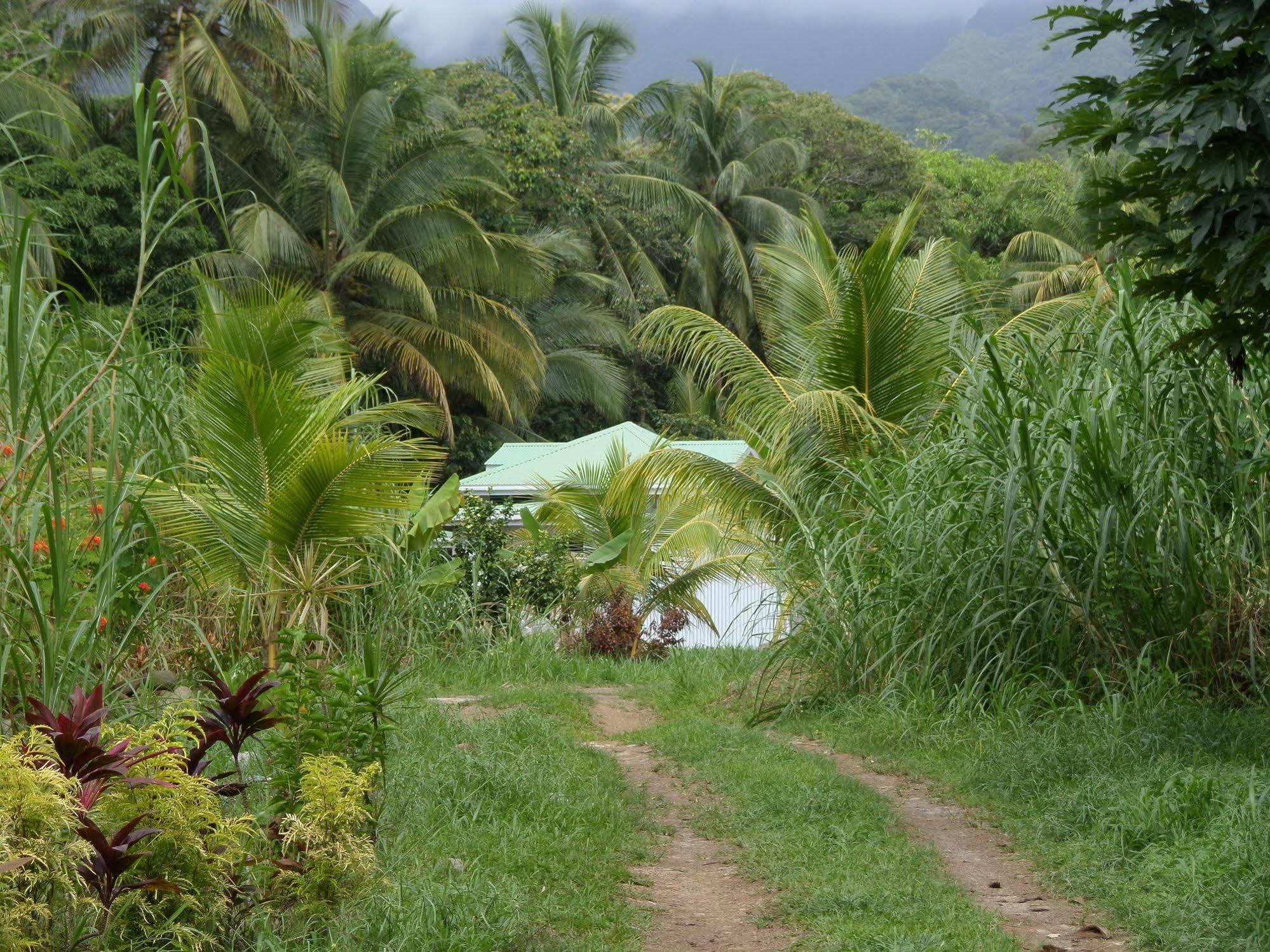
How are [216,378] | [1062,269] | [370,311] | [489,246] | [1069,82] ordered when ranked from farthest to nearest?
[1062,269], [370,311], [489,246], [216,378], [1069,82]

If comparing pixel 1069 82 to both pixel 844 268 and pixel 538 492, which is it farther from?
pixel 538 492

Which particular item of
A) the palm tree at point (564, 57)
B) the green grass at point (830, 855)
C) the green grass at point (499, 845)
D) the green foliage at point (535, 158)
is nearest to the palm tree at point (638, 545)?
the green grass at point (830, 855)

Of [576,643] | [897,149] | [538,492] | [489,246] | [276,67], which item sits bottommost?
[576,643]

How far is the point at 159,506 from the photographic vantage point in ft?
23.7

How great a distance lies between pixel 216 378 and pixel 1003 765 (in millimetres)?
4705

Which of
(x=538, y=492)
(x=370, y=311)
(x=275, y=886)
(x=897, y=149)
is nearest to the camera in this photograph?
(x=275, y=886)

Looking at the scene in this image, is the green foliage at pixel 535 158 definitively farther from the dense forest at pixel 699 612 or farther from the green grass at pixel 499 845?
the green grass at pixel 499 845

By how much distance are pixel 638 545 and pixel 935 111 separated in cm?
9264

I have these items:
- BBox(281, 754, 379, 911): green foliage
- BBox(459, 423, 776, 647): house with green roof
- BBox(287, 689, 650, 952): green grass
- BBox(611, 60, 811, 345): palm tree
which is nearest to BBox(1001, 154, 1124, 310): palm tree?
BBox(611, 60, 811, 345): palm tree

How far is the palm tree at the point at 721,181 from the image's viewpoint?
3259 centimetres

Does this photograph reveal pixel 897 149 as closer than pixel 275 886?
No

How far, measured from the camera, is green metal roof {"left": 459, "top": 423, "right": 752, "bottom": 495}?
1977 cm

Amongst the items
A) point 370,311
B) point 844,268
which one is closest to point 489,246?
point 370,311

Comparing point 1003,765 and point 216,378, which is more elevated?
point 216,378
